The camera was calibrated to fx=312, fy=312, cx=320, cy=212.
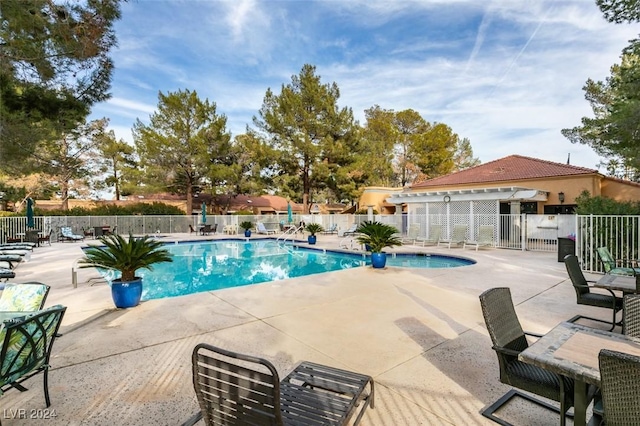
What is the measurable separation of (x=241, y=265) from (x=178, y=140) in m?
16.8

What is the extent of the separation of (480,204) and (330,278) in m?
12.5

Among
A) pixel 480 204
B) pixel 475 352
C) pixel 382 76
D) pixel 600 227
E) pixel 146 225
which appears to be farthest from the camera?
pixel 146 225

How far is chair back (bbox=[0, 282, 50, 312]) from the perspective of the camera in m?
3.16

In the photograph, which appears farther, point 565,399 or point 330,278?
point 330,278

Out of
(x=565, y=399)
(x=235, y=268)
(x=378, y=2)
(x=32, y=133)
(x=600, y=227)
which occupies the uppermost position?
(x=378, y=2)

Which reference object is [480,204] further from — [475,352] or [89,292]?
[89,292]

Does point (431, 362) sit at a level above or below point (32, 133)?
below

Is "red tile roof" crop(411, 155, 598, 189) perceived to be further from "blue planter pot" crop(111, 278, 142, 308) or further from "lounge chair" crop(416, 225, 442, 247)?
"blue planter pot" crop(111, 278, 142, 308)

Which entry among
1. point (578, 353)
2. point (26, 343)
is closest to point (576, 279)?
point (578, 353)

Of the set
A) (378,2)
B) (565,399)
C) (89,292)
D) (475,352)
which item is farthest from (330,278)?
(378,2)

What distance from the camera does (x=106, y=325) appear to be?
4551mm

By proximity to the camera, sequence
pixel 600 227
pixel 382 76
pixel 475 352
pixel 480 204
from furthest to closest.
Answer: pixel 382 76 < pixel 480 204 < pixel 600 227 < pixel 475 352

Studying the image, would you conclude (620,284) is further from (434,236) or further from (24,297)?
(434,236)

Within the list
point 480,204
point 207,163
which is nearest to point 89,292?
point 480,204
